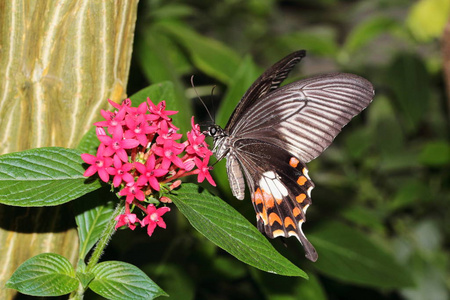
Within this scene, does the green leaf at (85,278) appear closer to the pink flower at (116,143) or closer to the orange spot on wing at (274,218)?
the pink flower at (116,143)

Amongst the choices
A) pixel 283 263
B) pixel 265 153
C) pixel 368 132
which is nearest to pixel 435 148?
pixel 368 132

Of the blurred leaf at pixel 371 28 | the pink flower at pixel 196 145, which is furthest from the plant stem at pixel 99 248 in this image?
the blurred leaf at pixel 371 28

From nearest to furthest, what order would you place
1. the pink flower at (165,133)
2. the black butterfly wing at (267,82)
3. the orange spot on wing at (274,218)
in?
the pink flower at (165,133), the black butterfly wing at (267,82), the orange spot on wing at (274,218)

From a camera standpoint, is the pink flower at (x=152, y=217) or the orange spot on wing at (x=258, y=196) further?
the orange spot on wing at (x=258, y=196)

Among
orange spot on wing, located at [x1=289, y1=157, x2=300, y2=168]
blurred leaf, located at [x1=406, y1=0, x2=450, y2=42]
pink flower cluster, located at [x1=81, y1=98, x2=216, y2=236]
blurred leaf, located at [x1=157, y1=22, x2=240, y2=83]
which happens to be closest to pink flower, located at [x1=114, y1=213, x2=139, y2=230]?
pink flower cluster, located at [x1=81, y1=98, x2=216, y2=236]

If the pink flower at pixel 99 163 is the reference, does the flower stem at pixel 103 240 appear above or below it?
below

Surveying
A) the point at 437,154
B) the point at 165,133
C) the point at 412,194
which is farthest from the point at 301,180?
the point at 437,154
